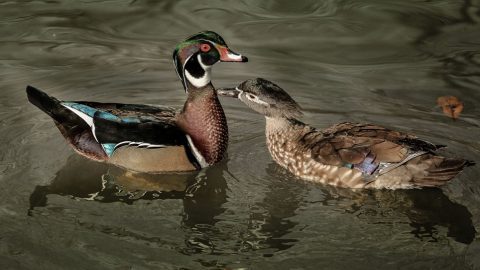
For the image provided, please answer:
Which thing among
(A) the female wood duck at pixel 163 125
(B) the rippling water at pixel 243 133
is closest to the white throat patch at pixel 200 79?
(A) the female wood duck at pixel 163 125

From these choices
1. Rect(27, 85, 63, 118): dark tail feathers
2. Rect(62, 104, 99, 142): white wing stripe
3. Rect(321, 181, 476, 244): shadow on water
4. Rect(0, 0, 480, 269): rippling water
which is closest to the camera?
Rect(0, 0, 480, 269): rippling water

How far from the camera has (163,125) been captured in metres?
6.18

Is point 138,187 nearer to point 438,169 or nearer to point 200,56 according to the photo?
point 200,56

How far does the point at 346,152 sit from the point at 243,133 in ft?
4.63

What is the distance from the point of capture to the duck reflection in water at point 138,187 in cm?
563

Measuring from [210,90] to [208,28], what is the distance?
301 centimetres

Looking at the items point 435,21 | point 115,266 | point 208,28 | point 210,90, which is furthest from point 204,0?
point 115,266

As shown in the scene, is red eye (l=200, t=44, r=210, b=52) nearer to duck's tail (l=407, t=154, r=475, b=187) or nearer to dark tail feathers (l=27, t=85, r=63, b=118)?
dark tail feathers (l=27, t=85, r=63, b=118)

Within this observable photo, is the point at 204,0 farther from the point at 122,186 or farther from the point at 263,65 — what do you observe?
the point at 122,186

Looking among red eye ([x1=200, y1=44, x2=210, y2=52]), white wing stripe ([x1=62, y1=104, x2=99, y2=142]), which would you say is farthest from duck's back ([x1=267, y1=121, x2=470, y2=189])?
white wing stripe ([x1=62, y1=104, x2=99, y2=142])

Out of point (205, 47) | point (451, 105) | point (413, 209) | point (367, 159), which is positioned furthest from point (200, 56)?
point (451, 105)

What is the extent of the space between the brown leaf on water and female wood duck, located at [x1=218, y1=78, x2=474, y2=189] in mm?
1513

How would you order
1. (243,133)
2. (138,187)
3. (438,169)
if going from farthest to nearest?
1. (243,133)
2. (138,187)
3. (438,169)

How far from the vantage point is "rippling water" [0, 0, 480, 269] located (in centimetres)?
498
